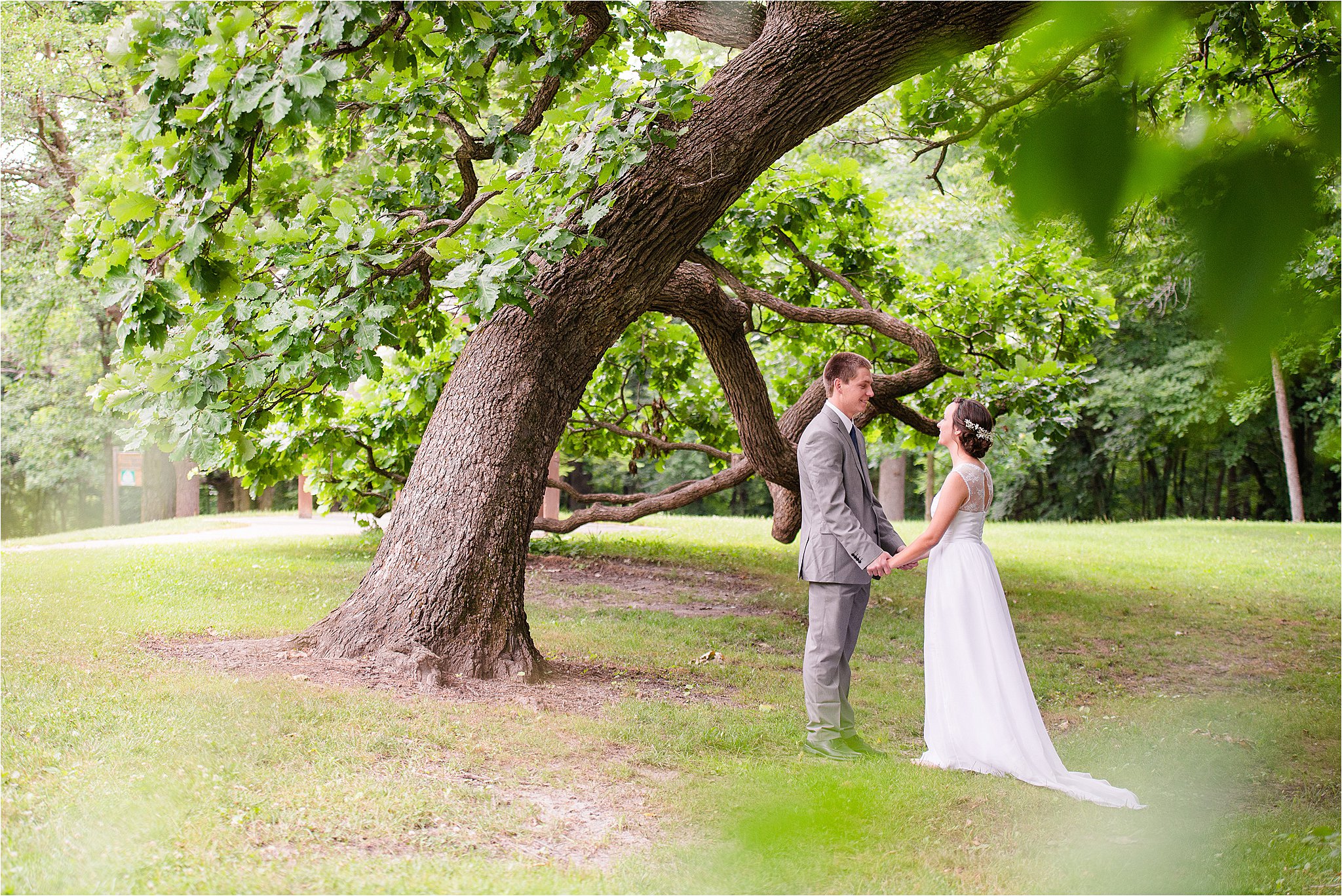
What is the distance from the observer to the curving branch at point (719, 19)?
798cm

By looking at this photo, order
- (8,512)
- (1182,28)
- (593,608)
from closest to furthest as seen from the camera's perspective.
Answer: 1. (1182,28)
2. (593,608)
3. (8,512)

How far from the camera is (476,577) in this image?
641cm

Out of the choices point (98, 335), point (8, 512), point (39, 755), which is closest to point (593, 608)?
point (39, 755)

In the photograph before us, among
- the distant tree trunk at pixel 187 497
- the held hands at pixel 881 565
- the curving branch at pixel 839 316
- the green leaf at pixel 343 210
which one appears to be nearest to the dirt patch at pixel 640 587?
the curving branch at pixel 839 316

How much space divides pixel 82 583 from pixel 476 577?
5733mm

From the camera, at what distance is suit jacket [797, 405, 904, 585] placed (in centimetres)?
518

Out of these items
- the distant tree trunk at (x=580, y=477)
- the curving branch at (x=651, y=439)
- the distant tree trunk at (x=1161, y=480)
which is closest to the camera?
the distant tree trunk at (x=1161, y=480)

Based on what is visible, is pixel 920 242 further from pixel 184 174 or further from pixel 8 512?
pixel 8 512

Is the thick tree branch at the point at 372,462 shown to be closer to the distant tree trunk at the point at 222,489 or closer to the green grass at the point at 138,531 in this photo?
the green grass at the point at 138,531

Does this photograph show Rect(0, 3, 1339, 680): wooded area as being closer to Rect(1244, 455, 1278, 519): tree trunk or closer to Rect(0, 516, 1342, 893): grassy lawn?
Rect(1244, 455, 1278, 519): tree trunk

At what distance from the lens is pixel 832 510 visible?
5215mm

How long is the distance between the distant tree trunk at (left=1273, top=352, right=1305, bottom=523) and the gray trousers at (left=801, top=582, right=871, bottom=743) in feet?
10.4

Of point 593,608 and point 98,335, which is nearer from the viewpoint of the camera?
point 593,608

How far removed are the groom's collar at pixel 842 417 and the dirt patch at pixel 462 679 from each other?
7.04ft
